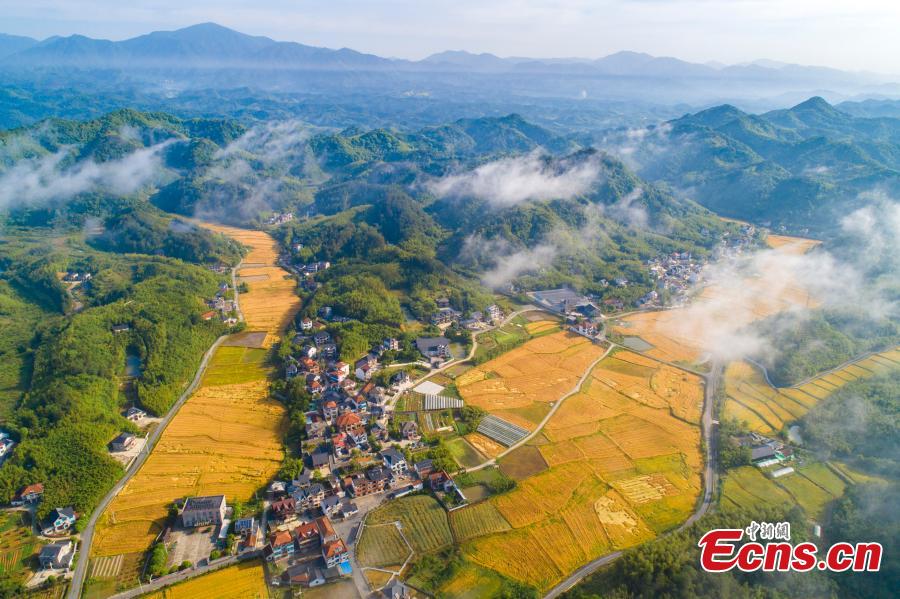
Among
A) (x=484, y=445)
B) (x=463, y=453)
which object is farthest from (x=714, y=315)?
(x=463, y=453)

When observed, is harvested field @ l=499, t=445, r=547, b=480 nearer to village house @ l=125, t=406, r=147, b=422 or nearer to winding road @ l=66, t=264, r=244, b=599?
winding road @ l=66, t=264, r=244, b=599

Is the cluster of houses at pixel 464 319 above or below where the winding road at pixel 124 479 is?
above

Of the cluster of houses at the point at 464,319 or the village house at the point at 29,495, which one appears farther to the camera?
the cluster of houses at the point at 464,319

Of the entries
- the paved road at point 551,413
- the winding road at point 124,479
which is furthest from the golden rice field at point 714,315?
the winding road at point 124,479

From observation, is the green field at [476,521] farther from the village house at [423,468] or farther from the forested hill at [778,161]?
the forested hill at [778,161]

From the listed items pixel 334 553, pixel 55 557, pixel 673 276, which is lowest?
pixel 334 553

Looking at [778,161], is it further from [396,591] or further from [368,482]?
[396,591]

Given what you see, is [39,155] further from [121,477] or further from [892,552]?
[892,552]
